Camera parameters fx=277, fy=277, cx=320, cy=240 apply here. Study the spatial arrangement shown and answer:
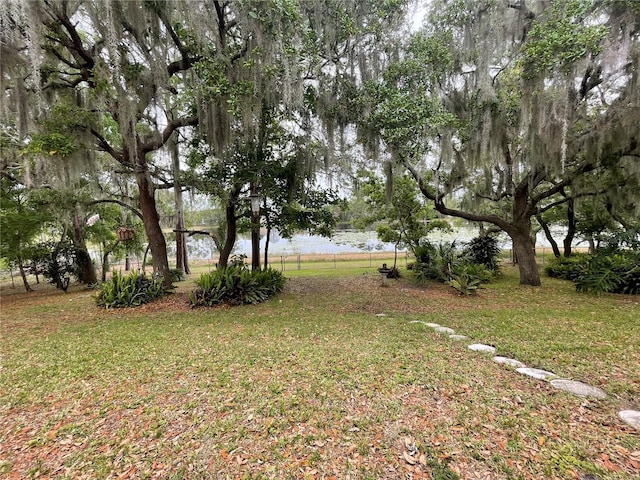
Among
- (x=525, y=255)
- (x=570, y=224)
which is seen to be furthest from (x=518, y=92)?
(x=570, y=224)

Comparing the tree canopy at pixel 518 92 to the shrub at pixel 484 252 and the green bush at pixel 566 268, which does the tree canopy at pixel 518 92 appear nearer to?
the green bush at pixel 566 268

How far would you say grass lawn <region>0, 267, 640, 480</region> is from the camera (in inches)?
59.9

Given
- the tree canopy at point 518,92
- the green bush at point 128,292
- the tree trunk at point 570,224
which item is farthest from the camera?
the tree trunk at point 570,224

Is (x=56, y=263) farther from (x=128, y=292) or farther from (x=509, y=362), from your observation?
(x=509, y=362)

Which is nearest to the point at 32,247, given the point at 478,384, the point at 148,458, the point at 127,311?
the point at 127,311

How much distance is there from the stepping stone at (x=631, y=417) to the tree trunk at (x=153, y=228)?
266 inches

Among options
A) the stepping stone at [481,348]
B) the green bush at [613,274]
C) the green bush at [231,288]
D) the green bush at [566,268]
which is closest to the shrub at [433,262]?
the green bush at [613,274]

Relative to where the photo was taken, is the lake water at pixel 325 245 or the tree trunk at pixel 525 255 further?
the lake water at pixel 325 245

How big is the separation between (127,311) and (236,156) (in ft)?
11.5

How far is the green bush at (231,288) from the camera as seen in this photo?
5.24 meters

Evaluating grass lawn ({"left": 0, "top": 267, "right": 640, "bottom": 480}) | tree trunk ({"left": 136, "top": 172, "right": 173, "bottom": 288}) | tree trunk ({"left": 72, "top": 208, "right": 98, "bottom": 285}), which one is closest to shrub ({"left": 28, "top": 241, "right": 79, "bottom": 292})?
tree trunk ({"left": 72, "top": 208, "right": 98, "bottom": 285})

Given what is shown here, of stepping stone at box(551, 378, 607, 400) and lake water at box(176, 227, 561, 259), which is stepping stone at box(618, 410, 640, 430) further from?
lake water at box(176, 227, 561, 259)

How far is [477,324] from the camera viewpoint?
12.9 feet

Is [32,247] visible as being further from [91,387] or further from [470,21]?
[470,21]
